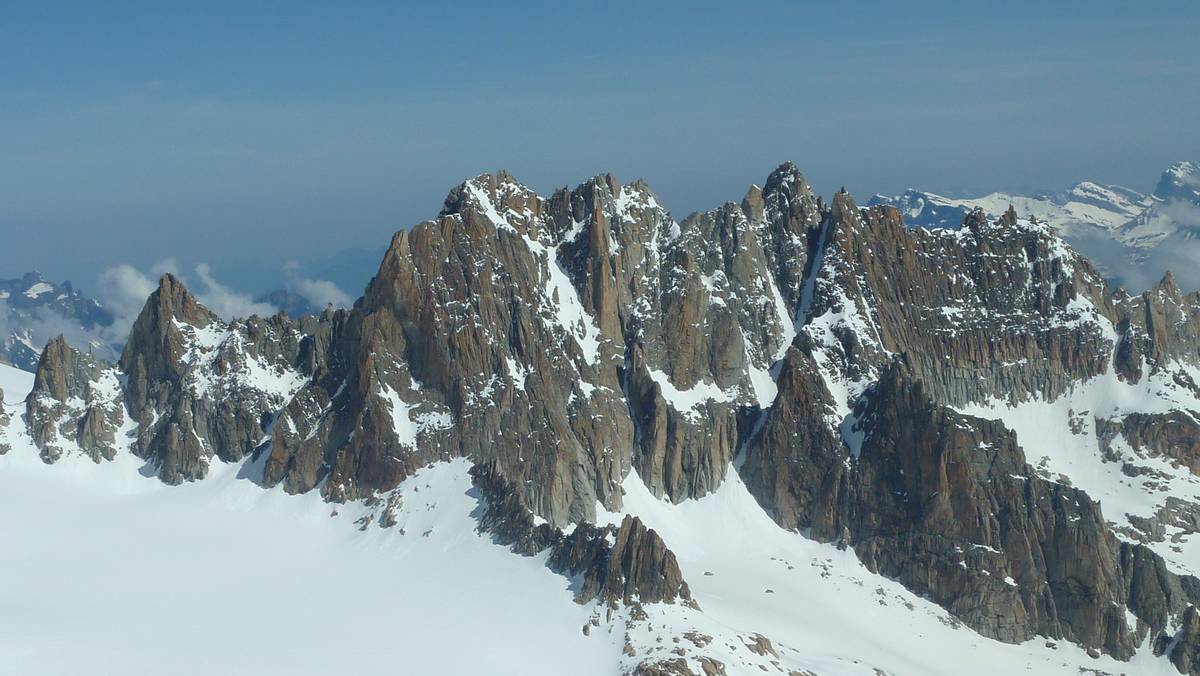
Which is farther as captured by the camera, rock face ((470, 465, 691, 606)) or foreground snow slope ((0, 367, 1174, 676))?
rock face ((470, 465, 691, 606))

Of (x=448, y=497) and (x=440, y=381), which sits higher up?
(x=440, y=381)

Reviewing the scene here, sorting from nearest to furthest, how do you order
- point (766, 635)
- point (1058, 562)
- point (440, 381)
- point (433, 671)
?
point (433, 671) < point (766, 635) < point (1058, 562) < point (440, 381)

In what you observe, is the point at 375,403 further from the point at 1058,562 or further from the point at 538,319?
the point at 1058,562

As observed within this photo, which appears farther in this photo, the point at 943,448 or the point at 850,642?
the point at 943,448

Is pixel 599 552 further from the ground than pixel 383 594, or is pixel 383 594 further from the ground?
pixel 599 552

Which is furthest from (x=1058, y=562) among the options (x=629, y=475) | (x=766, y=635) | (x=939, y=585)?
(x=629, y=475)

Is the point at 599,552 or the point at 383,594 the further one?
the point at 383,594

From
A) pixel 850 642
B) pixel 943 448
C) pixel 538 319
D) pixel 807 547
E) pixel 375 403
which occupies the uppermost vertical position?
pixel 538 319

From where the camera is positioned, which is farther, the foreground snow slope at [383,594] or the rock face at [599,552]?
the rock face at [599,552]
